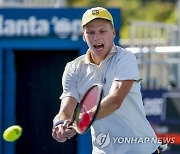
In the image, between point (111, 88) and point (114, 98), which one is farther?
point (111, 88)

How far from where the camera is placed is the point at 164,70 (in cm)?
1212

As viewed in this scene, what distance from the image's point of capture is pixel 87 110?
17.3 ft

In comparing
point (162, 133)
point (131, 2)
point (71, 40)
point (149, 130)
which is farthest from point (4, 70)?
point (131, 2)

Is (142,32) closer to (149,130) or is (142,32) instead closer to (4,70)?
(4,70)

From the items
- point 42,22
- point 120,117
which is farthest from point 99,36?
point 42,22

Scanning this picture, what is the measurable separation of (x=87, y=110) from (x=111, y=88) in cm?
28

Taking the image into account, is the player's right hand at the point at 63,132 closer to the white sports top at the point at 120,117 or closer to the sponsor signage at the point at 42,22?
the white sports top at the point at 120,117

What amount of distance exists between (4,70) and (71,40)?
102 centimetres

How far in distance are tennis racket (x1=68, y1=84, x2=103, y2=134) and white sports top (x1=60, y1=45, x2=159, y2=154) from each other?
30 cm

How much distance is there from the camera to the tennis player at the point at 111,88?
5.53 meters

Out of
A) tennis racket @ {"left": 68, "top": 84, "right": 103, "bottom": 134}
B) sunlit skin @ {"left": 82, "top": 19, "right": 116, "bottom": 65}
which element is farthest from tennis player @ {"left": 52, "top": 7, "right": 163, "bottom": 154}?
tennis racket @ {"left": 68, "top": 84, "right": 103, "bottom": 134}

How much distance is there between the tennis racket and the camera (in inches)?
199

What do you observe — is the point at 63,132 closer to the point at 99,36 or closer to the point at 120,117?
the point at 120,117

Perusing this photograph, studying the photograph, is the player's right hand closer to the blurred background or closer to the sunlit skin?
the sunlit skin
